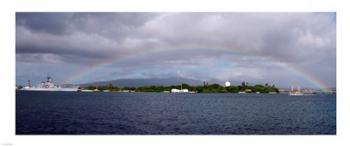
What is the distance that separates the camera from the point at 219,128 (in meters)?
24.0
